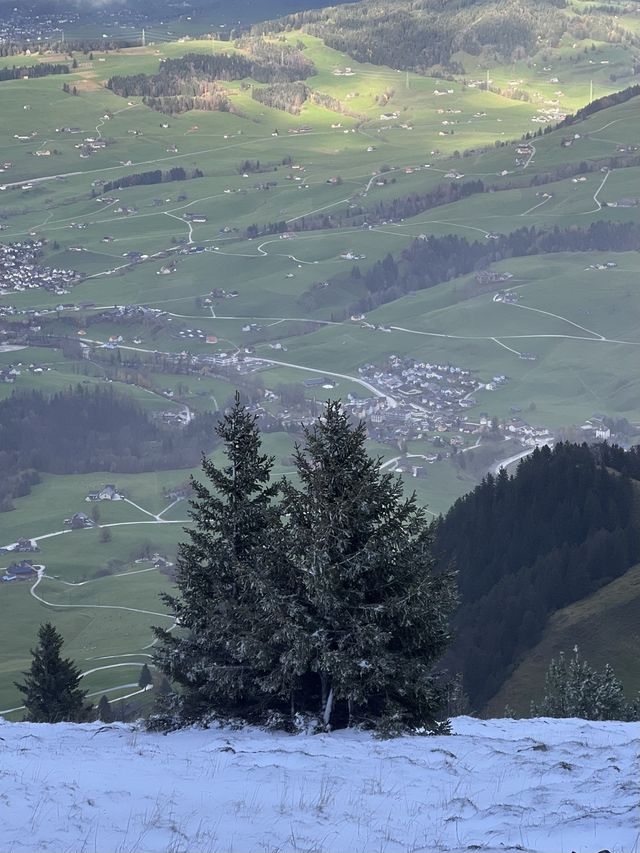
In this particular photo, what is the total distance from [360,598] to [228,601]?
3294 mm

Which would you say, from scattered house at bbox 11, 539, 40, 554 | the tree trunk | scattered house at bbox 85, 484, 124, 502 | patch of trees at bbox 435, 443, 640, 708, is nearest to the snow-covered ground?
the tree trunk

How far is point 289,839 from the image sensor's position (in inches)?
704

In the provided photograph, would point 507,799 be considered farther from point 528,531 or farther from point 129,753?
point 528,531

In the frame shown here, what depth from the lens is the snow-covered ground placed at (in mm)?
17578

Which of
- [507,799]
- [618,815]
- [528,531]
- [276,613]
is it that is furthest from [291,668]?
[528,531]

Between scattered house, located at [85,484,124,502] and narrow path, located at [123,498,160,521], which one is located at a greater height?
scattered house, located at [85,484,124,502]

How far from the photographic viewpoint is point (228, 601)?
91.0 ft

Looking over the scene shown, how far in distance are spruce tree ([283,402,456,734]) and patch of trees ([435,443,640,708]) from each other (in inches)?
1668

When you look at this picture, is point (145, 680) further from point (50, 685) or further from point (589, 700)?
point (589, 700)

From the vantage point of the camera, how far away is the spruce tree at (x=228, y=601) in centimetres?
2684

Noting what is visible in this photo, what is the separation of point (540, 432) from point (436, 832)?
585 ft

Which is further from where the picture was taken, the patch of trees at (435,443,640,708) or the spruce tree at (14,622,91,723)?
the patch of trees at (435,443,640,708)

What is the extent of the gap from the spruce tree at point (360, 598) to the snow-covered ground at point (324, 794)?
4.59 ft

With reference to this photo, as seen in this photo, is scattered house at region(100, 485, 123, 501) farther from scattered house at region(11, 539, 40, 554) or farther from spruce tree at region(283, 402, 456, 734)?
spruce tree at region(283, 402, 456, 734)
